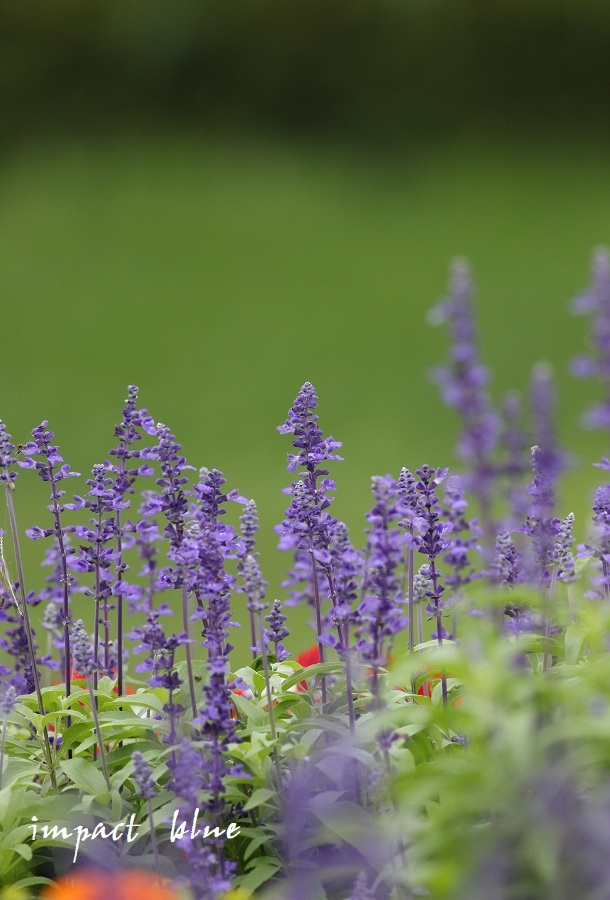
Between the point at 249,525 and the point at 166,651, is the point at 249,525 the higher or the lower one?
the higher one

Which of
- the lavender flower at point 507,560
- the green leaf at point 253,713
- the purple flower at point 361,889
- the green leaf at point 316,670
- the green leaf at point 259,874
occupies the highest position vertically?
the lavender flower at point 507,560

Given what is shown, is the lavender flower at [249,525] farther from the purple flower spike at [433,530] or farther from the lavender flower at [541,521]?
the lavender flower at [541,521]

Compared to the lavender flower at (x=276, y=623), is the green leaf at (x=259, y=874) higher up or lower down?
lower down

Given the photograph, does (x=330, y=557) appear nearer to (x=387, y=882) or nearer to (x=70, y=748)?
(x=387, y=882)

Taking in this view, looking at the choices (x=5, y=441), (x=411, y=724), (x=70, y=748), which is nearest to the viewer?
(x=411, y=724)

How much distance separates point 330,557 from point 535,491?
264 mm

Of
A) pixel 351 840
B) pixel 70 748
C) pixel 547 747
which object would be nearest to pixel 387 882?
pixel 351 840

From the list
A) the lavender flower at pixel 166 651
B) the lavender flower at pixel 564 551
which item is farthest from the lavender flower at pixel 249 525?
the lavender flower at pixel 564 551

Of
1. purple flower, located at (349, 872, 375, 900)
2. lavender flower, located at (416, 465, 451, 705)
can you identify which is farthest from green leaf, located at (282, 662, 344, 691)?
purple flower, located at (349, 872, 375, 900)

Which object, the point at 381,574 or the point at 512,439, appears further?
the point at 381,574

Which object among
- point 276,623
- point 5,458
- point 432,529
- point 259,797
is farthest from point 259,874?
point 5,458

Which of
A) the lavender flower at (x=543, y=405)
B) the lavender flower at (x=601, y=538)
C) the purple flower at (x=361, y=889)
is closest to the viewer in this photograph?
the lavender flower at (x=543, y=405)

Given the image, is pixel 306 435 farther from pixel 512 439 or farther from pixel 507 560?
pixel 512 439

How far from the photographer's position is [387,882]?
1.00 meters
